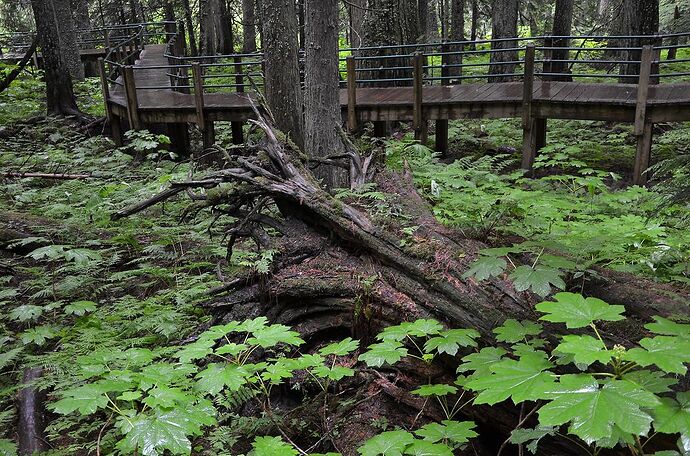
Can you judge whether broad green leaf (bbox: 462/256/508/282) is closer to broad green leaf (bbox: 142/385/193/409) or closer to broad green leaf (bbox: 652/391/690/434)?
broad green leaf (bbox: 652/391/690/434)

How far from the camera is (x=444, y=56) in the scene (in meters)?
12.9

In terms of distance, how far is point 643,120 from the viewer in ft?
31.4

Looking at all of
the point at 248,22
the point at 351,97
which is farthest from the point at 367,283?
the point at 248,22

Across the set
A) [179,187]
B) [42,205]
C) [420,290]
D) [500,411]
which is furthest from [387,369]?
[42,205]

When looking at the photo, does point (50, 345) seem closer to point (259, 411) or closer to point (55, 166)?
point (259, 411)

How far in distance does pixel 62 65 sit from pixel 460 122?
10884 mm

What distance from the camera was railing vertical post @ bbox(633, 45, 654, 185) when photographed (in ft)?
30.7

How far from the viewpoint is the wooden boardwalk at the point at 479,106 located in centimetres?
971

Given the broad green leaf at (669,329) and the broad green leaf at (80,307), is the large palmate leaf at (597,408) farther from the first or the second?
the broad green leaf at (80,307)

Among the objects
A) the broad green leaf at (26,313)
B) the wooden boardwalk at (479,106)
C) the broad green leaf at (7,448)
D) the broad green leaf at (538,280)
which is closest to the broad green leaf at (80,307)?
the broad green leaf at (26,313)

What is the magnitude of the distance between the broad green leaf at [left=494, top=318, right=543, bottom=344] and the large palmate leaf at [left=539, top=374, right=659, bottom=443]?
2.28ft

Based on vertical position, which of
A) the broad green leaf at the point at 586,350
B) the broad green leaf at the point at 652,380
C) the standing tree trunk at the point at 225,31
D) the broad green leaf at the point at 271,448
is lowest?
the broad green leaf at the point at 271,448

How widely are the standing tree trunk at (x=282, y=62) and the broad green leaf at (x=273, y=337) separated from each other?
5.75 meters

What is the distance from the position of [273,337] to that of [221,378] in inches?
11.8
